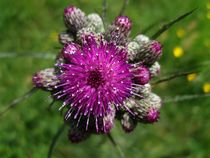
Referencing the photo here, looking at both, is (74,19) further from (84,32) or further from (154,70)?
(154,70)

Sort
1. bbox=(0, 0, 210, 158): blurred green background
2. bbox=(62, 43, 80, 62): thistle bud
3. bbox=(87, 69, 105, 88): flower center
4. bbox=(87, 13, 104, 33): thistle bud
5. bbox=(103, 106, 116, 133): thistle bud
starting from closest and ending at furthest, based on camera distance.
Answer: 1. bbox=(87, 69, 105, 88): flower center
2. bbox=(62, 43, 80, 62): thistle bud
3. bbox=(103, 106, 116, 133): thistle bud
4. bbox=(87, 13, 104, 33): thistle bud
5. bbox=(0, 0, 210, 158): blurred green background

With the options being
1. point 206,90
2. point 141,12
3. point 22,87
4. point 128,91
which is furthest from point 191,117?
point 128,91

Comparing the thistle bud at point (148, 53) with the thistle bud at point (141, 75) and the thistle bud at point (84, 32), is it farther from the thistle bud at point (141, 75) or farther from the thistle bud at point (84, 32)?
the thistle bud at point (84, 32)

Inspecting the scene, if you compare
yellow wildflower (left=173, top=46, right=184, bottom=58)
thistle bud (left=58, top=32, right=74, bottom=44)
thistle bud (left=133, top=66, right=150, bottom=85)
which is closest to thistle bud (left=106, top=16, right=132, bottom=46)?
thistle bud (left=133, top=66, right=150, bottom=85)

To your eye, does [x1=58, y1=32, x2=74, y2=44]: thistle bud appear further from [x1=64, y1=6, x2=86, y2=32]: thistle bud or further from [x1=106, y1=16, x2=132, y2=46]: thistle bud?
[x1=106, y1=16, x2=132, y2=46]: thistle bud

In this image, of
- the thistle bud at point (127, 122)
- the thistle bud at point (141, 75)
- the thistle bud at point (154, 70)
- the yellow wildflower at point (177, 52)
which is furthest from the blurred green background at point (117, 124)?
the thistle bud at point (141, 75)
